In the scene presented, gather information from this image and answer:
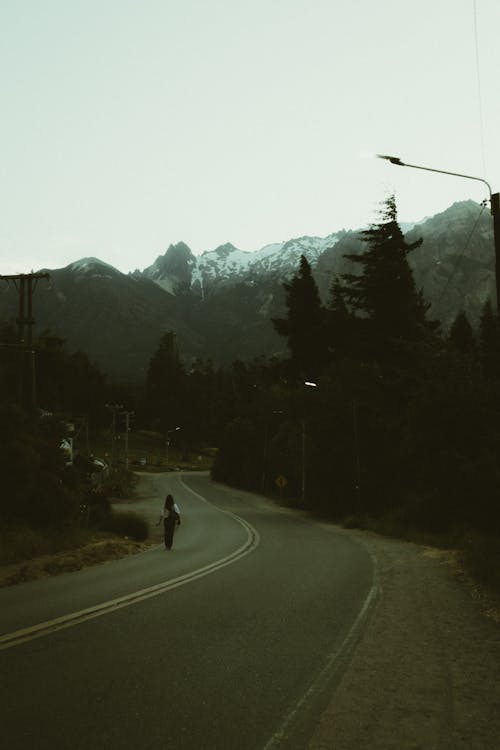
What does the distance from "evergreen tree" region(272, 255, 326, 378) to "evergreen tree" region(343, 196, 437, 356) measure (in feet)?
62.1

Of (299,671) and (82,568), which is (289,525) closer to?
(82,568)

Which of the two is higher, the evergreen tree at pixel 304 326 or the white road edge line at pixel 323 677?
the evergreen tree at pixel 304 326

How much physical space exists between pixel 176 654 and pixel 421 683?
2.60 m

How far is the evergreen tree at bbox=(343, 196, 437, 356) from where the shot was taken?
51.1 metres

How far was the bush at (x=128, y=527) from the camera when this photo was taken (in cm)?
3269

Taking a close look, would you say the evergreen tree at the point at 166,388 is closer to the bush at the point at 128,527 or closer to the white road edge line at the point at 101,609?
the bush at the point at 128,527

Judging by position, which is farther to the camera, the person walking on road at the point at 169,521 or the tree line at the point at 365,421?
the tree line at the point at 365,421

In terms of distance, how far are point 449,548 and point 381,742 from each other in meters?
23.1

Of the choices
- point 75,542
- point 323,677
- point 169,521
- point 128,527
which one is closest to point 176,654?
point 323,677

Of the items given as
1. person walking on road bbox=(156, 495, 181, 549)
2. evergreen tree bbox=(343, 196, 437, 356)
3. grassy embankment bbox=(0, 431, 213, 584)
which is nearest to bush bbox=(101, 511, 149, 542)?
grassy embankment bbox=(0, 431, 213, 584)

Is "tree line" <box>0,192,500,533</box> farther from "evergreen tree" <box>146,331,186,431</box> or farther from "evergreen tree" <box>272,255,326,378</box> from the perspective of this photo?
"evergreen tree" <box>146,331,186,431</box>

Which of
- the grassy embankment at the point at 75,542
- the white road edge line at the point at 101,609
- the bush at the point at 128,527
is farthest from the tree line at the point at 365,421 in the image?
the white road edge line at the point at 101,609

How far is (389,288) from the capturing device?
51625 millimetres

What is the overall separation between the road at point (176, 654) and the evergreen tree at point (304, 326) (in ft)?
183
